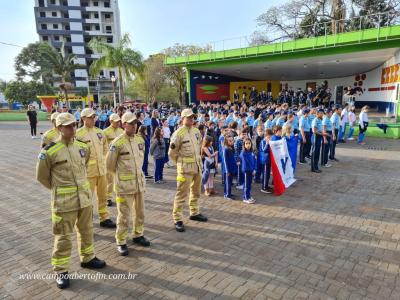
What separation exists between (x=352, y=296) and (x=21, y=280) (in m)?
4.25

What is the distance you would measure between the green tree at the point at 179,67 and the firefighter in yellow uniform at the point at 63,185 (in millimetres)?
37706

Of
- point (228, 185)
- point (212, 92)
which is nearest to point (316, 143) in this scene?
point (228, 185)

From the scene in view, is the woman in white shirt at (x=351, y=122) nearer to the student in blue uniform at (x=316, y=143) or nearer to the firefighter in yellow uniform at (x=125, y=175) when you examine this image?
the student in blue uniform at (x=316, y=143)

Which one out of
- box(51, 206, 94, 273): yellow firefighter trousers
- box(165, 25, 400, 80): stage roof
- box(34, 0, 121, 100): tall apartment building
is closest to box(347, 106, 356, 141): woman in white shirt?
box(165, 25, 400, 80): stage roof

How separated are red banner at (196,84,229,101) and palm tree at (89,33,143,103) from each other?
596 cm

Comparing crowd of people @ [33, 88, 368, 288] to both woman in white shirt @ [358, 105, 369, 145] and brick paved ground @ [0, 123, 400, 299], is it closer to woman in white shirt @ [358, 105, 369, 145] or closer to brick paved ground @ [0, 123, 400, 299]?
brick paved ground @ [0, 123, 400, 299]

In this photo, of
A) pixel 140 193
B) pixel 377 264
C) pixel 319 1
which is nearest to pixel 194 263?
pixel 140 193

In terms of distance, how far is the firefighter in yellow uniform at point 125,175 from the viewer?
14.3 feet

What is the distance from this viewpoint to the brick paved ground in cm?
364

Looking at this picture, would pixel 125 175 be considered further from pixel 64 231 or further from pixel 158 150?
pixel 158 150

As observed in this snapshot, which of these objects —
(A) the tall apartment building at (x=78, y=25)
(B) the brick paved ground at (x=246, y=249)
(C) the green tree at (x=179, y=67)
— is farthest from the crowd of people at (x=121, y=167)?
(A) the tall apartment building at (x=78, y=25)

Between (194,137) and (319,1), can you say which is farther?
(319,1)

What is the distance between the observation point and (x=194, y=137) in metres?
5.48

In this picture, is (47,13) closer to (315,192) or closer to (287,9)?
(287,9)
